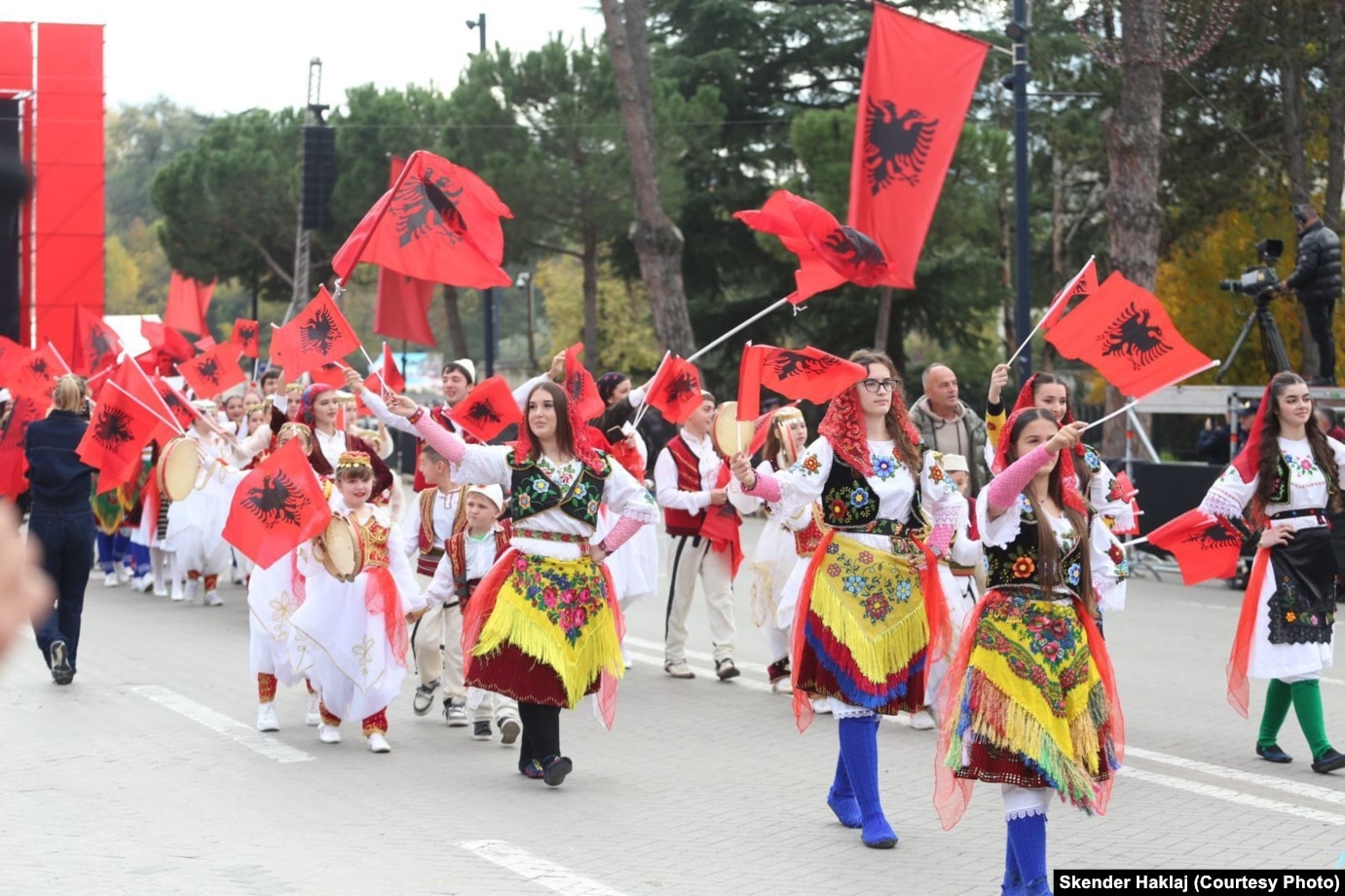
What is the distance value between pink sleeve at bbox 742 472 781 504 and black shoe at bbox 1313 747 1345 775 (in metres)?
2.99

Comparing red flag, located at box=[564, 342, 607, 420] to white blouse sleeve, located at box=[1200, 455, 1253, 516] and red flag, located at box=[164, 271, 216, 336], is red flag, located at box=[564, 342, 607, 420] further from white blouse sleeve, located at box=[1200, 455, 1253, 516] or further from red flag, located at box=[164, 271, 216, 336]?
red flag, located at box=[164, 271, 216, 336]

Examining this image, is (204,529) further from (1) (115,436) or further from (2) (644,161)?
(2) (644,161)

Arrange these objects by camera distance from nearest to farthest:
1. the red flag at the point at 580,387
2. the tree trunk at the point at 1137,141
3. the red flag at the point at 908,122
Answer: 1. the red flag at the point at 580,387
2. the red flag at the point at 908,122
3. the tree trunk at the point at 1137,141

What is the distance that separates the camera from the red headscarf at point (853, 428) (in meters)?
7.07

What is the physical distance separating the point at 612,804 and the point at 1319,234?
1205cm

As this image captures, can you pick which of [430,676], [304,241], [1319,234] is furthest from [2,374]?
[304,241]

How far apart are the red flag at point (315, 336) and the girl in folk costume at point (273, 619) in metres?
0.71

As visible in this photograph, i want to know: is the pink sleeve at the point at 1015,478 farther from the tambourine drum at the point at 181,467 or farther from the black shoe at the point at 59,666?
the tambourine drum at the point at 181,467

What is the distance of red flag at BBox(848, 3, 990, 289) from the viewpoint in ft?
50.7

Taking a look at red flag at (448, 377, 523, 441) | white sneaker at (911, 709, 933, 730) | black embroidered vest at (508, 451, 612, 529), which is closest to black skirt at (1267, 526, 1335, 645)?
white sneaker at (911, 709, 933, 730)

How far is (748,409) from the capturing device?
764cm

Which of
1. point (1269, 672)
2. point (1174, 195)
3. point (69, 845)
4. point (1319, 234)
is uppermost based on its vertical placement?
point (1174, 195)

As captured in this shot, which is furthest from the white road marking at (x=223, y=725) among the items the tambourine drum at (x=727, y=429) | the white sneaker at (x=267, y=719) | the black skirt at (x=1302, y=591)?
the black skirt at (x=1302, y=591)

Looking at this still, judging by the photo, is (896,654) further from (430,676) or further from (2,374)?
(2,374)
